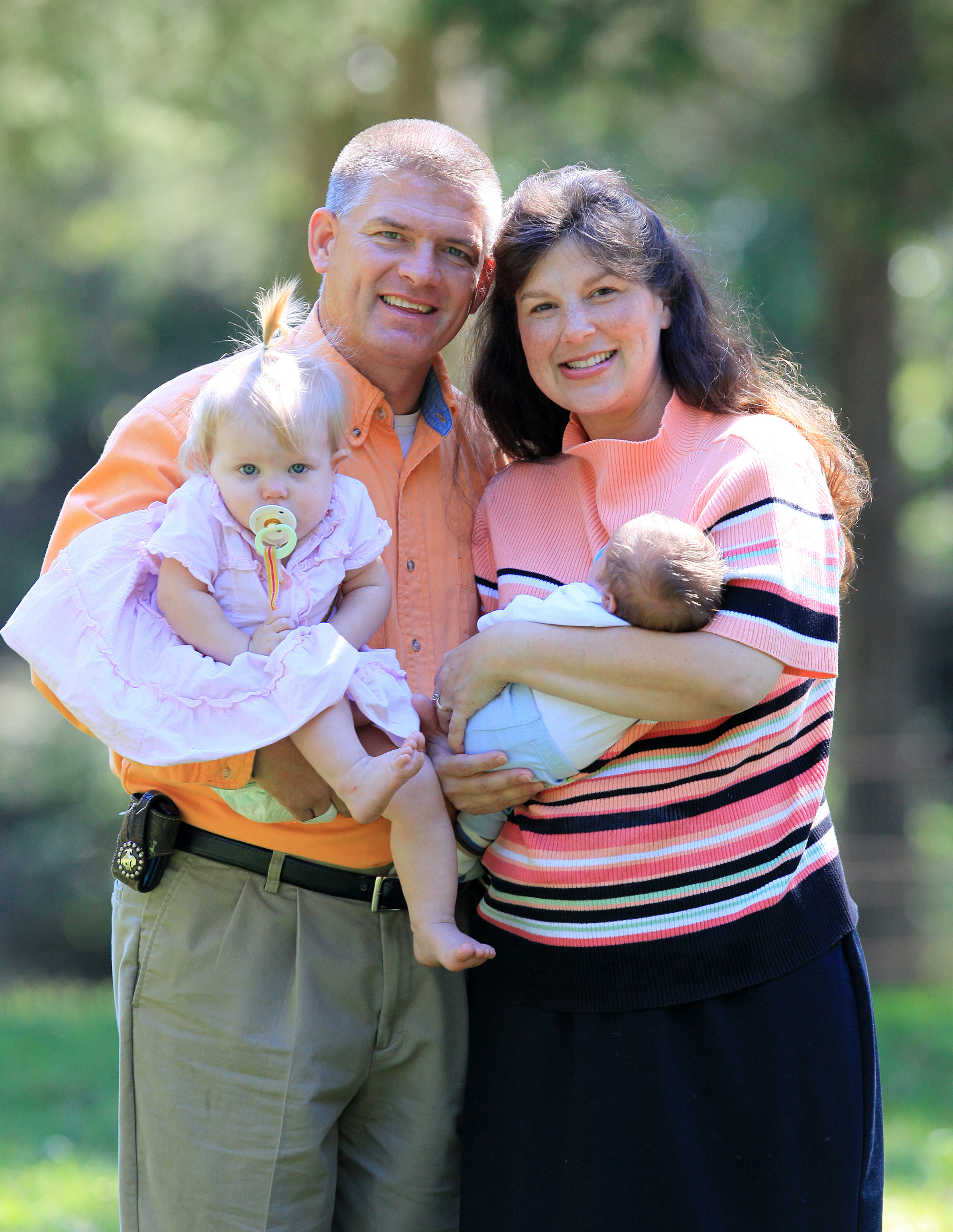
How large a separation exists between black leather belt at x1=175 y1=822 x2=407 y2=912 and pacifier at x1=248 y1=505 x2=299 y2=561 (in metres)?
0.56

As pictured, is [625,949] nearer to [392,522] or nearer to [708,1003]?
[708,1003]

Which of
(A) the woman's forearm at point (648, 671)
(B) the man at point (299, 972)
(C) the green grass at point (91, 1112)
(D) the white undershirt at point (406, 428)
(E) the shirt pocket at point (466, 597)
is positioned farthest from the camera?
(C) the green grass at point (91, 1112)

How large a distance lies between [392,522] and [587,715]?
632 millimetres

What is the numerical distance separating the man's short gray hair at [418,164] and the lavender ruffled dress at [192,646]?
750mm

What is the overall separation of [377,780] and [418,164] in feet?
4.22

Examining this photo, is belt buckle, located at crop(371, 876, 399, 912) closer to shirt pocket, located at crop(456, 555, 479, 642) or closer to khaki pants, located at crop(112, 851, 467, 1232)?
khaki pants, located at crop(112, 851, 467, 1232)

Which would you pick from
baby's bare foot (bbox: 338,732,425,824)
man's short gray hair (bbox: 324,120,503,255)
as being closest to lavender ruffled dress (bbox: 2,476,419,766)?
baby's bare foot (bbox: 338,732,425,824)

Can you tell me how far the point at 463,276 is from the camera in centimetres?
252

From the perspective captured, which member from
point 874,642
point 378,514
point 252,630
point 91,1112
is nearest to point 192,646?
point 252,630

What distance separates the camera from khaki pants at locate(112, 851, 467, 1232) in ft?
7.16

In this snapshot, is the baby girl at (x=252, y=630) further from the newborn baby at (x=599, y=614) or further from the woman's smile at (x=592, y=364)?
the woman's smile at (x=592, y=364)

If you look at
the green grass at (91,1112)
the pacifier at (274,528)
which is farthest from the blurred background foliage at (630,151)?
the green grass at (91,1112)

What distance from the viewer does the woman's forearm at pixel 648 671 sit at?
6.34 feet

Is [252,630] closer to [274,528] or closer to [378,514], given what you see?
[274,528]
